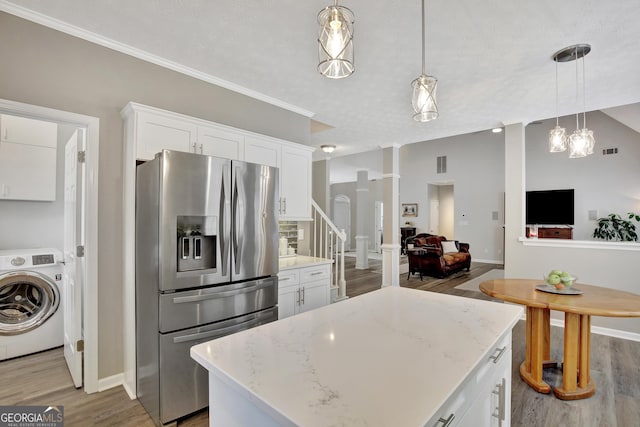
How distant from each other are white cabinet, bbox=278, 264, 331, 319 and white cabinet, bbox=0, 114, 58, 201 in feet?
8.88

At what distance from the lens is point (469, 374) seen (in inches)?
35.9

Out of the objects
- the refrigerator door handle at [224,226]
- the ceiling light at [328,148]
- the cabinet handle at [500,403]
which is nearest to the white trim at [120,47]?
the refrigerator door handle at [224,226]

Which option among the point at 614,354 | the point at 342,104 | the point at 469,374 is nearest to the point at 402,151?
the point at 342,104

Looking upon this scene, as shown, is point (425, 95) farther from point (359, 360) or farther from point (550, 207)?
point (550, 207)

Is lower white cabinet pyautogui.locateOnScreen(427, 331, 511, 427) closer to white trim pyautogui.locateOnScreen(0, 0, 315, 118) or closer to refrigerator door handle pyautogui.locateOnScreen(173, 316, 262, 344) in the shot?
refrigerator door handle pyautogui.locateOnScreen(173, 316, 262, 344)

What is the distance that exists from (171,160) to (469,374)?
191cm

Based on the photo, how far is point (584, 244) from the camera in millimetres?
3693

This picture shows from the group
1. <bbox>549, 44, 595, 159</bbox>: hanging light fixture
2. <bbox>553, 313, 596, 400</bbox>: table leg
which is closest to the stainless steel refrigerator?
<bbox>553, 313, 596, 400</bbox>: table leg

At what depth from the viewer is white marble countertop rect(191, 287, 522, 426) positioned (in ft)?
2.43

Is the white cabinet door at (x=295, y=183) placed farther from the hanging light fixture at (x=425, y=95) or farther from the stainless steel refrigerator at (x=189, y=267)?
the hanging light fixture at (x=425, y=95)

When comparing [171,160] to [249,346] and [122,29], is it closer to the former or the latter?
[122,29]

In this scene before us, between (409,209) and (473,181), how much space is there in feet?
7.09

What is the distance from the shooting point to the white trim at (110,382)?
2305mm

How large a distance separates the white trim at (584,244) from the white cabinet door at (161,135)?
4144 millimetres
